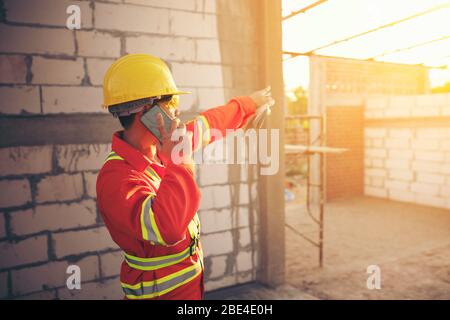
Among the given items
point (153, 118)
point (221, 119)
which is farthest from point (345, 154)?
point (153, 118)

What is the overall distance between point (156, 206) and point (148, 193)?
0.15 m

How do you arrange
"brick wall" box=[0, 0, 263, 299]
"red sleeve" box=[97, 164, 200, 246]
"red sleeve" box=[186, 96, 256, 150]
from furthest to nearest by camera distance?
"brick wall" box=[0, 0, 263, 299] → "red sleeve" box=[186, 96, 256, 150] → "red sleeve" box=[97, 164, 200, 246]

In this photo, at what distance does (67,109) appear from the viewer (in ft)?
10.0

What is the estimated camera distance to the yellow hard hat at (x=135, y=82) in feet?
5.72

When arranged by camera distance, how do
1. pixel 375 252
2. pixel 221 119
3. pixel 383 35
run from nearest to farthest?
pixel 221 119
pixel 383 35
pixel 375 252

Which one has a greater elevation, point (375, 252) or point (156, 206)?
point (156, 206)

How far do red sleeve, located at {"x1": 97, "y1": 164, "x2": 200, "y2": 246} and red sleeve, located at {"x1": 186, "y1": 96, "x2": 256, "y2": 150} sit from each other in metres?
0.79

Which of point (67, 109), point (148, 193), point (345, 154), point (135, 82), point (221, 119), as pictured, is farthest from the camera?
point (345, 154)

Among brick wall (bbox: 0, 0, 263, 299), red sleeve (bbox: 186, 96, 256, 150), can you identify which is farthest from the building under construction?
red sleeve (bbox: 186, 96, 256, 150)

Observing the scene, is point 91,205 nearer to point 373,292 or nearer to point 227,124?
point 227,124

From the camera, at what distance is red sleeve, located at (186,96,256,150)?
7.46 feet

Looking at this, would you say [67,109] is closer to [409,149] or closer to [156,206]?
[156,206]

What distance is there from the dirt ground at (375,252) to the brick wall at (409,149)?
18.8 inches

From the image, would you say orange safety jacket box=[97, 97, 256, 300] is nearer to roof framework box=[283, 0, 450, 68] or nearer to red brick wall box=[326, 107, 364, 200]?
roof framework box=[283, 0, 450, 68]
